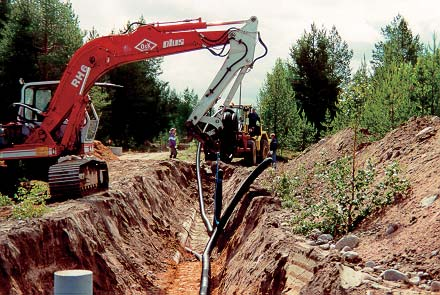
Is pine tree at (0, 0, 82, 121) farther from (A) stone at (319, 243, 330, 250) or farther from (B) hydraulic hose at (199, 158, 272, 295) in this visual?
(A) stone at (319, 243, 330, 250)

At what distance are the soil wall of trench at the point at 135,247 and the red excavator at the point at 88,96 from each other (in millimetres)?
1575

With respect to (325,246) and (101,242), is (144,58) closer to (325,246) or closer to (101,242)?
(101,242)

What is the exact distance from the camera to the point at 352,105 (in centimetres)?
1112

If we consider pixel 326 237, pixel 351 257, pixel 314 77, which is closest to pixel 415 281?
pixel 351 257

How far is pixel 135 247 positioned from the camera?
44.5 ft

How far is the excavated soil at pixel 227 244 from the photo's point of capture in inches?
318

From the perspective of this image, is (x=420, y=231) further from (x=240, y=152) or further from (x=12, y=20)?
(x=12, y=20)

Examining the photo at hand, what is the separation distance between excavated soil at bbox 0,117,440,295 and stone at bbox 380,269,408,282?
23cm

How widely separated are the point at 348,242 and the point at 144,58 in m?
8.93

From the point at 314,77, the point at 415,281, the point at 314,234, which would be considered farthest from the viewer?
the point at 314,77

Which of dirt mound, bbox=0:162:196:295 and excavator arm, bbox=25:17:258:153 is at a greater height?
excavator arm, bbox=25:17:258:153

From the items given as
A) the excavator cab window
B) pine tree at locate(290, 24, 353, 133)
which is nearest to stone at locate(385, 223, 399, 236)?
the excavator cab window

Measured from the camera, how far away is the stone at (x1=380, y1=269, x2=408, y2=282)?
7.06m

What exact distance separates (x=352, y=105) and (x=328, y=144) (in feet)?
34.2
